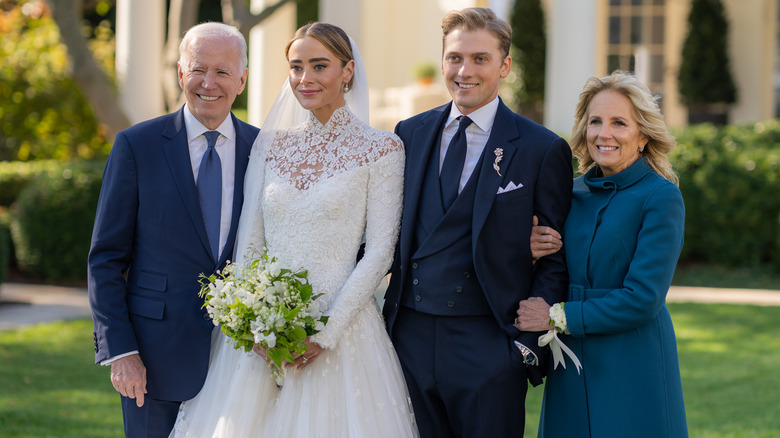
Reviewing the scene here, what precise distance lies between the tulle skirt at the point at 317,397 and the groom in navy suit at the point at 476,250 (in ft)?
0.37

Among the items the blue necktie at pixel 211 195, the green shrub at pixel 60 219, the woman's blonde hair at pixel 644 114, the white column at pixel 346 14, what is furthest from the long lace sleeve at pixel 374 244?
the white column at pixel 346 14

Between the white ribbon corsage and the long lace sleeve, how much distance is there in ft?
2.39

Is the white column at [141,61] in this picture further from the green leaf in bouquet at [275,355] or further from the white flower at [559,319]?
the white flower at [559,319]

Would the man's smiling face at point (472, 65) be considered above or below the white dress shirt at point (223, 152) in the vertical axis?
above

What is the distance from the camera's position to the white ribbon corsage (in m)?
3.36

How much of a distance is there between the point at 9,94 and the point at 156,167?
12.6 metres

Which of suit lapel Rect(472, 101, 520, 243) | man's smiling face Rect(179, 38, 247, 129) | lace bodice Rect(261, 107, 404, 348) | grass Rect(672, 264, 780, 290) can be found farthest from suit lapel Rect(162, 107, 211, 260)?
grass Rect(672, 264, 780, 290)

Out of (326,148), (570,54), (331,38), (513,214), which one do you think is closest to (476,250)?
(513,214)

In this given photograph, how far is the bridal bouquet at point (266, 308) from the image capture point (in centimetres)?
319

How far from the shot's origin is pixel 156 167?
11.7 feet

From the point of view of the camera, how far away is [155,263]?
3543mm

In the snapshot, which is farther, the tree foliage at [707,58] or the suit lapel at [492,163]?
the tree foliage at [707,58]

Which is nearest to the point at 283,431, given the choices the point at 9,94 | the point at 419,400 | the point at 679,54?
the point at 419,400

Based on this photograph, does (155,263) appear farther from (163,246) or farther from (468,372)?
(468,372)
